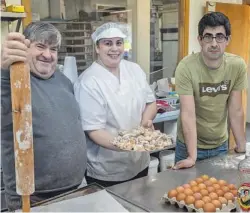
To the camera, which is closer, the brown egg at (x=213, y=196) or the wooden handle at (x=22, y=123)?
the wooden handle at (x=22, y=123)

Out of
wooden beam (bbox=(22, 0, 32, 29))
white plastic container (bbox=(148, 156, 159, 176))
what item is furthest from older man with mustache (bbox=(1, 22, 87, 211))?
white plastic container (bbox=(148, 156, 159, 176))

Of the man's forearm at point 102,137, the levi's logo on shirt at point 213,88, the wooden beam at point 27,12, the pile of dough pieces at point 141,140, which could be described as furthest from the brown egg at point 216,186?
the wooden beam at point 27,12

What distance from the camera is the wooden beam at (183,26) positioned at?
3709 mm

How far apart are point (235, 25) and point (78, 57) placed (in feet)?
7.05

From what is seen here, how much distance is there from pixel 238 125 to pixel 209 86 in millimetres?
332

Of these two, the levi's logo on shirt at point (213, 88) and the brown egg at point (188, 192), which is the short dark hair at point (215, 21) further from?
the brown egg at point (188, 192)

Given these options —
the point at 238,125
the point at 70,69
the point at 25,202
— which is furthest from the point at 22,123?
the point at 70,69

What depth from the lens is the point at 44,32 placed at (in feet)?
4.70

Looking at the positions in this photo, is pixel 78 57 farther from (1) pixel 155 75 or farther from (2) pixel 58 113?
(2) pixel 58 113

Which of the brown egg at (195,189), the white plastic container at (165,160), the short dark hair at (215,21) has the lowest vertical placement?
the white plastic container at (165,160)

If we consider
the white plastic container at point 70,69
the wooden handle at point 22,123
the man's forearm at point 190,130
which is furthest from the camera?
the white plastic container at point 70,69

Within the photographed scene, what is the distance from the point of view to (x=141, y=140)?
157cm

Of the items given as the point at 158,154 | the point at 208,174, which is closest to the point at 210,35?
the point at 208,174

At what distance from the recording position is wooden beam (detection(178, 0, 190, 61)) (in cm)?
371
